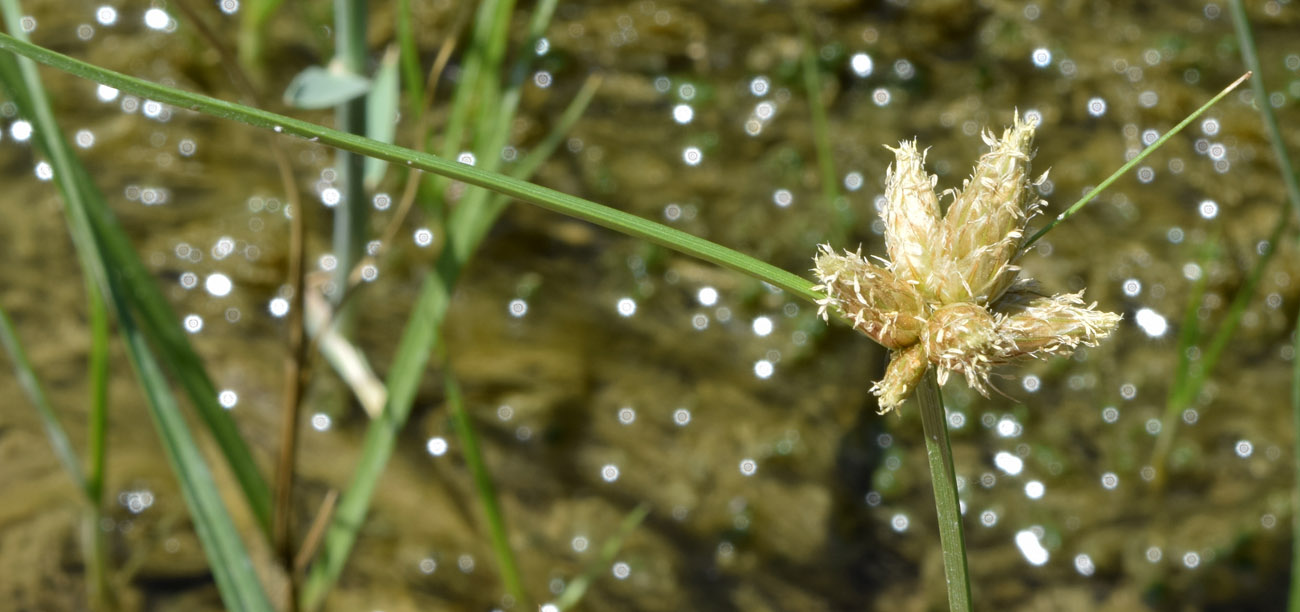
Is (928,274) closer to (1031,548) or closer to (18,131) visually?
(1031,548)

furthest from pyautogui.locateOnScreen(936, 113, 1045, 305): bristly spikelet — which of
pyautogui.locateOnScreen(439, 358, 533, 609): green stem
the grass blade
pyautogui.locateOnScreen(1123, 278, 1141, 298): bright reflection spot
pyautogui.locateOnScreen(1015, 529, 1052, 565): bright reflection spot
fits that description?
pyautogui.locateOnScreen(1123, 278, 1141, 298): bright reflection spot

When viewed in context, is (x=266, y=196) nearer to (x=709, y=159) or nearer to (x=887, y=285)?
(x=709, y=159)

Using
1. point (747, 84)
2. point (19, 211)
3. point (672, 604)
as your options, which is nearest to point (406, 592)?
point (672, 604)

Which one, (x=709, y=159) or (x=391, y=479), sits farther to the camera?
(x=709, y=159)

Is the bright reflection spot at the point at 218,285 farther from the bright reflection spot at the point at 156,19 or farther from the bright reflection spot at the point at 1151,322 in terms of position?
the bright reflection spot at the point at 1151,322

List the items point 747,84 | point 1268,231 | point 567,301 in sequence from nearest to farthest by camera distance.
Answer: point 567,301
point 1268,231
point 747,84

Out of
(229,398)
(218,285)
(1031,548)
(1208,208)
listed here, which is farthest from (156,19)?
(1208,208)

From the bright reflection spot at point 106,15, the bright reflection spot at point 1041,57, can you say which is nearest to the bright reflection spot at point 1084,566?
the bright reflection spot at point 1041,57
